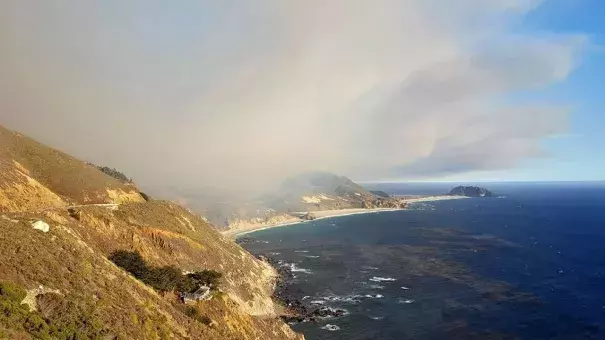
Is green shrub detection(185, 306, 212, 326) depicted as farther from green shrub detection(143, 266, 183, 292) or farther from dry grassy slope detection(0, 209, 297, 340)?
green shrub detection(143, 266, 183, 292)

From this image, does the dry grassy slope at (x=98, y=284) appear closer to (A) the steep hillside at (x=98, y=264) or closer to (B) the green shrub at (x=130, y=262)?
(A) the steep hillside at (x=98, y=264)

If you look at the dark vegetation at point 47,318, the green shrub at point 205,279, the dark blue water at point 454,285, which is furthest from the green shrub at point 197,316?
the dark blue water at point 454,285

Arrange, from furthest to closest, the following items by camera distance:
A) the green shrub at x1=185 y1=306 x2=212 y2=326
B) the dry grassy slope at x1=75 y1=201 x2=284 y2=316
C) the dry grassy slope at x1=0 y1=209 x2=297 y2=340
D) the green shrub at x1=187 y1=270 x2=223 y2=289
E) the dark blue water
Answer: the dark blue water < the dry grassy slope at x1=75 y1=201 x2=284 y2=316 < the green shrub at x1=187 y1=270 x2=223 y2=289 < the green shrub at x1=185 y1=306 x2=212 y2=326 < the dry grassy slope at x1=0 y1=209 x2=297 y2=340

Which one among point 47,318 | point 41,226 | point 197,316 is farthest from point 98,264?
A: point 47,318

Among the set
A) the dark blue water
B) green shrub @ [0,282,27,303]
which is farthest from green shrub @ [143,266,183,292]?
the dark blue water

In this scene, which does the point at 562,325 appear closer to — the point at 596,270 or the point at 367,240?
the point at 596,270

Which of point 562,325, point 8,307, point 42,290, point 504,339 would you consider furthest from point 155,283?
point 562,325
